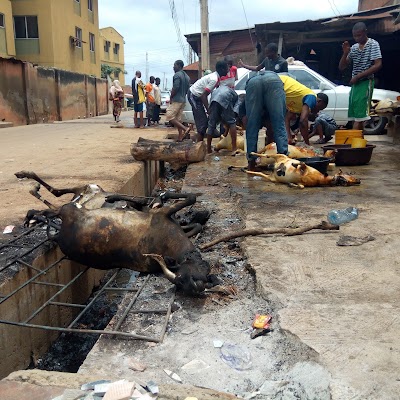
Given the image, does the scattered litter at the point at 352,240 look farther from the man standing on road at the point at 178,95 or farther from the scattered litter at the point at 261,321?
the man standing on road at the point at 178,95

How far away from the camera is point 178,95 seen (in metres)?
10.0

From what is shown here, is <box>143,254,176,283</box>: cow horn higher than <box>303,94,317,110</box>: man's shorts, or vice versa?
<box>303,94,317,110</box>: man's shorts

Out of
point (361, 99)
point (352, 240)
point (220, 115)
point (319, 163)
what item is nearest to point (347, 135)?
point (361, 99)

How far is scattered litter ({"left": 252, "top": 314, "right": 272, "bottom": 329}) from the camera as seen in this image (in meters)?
1.97

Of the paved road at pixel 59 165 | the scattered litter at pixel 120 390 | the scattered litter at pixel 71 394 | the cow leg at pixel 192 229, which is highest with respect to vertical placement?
the cow leg at pixel 192 229

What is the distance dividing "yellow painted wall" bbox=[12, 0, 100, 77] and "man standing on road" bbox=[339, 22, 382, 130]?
2138 centimetres

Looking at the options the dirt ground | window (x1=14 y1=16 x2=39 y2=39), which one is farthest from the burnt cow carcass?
window (x1=14 y1=16 x2=39 y2=39)

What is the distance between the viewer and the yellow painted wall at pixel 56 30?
78.5ft

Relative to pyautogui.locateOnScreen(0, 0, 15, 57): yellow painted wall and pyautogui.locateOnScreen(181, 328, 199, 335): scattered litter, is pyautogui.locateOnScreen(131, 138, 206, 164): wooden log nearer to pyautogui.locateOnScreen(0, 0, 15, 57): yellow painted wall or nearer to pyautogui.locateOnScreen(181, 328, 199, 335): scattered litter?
pyautogui.locateOnScreen(181, 328, 199, 335): scattered litter

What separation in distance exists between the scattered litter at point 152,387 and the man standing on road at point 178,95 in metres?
8.51

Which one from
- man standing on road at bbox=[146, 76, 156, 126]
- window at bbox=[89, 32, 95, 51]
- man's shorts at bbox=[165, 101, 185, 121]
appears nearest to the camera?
man's shorts at bbox=[165, 101, 185, 121]

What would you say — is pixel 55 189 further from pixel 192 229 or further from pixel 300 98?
pixel 300 98

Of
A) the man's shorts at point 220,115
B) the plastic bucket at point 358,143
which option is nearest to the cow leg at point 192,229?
the plastic bucket at point 358,143

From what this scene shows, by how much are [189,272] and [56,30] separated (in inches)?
1010
